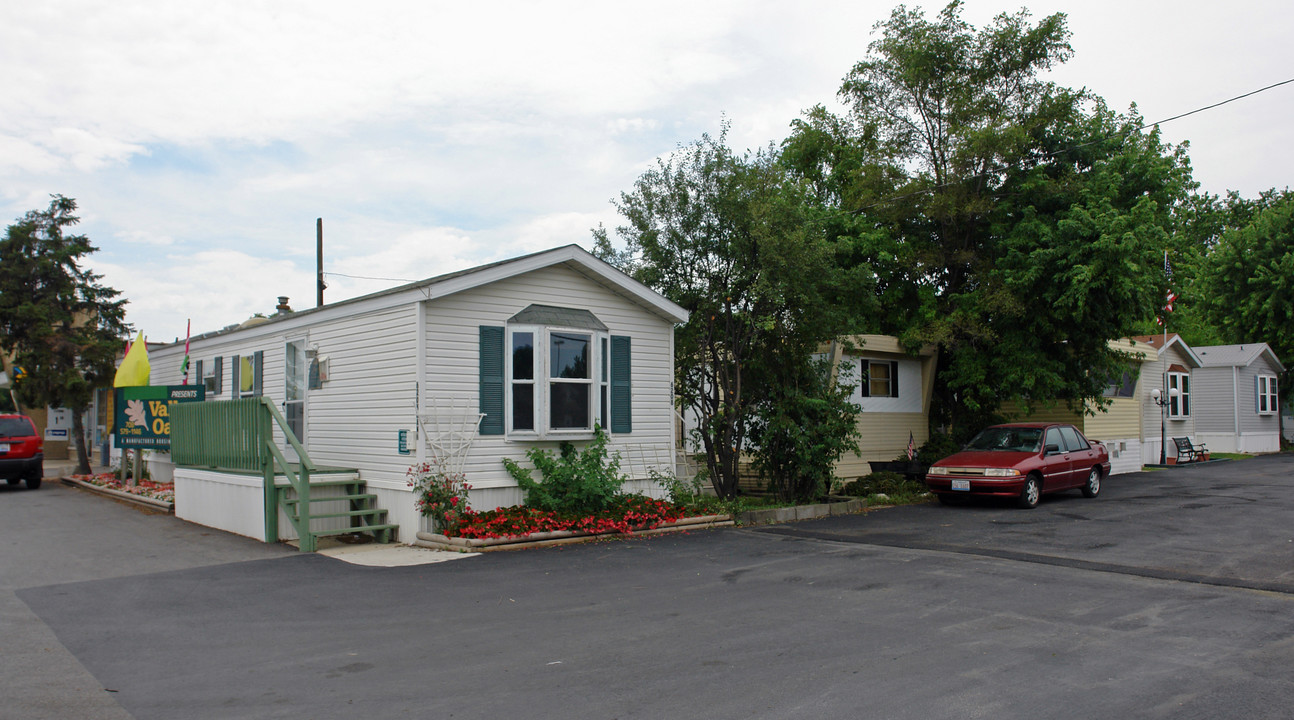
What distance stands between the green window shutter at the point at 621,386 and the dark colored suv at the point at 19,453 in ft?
47.7

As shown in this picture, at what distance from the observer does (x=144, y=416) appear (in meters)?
16.6

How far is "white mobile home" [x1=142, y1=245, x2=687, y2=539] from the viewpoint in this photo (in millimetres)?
11102

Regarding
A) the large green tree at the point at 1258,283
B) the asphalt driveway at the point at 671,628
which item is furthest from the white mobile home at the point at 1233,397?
the asphalt driveway at the point at 671,628

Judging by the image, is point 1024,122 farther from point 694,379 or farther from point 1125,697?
point 1125,697

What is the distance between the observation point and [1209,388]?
33375mm

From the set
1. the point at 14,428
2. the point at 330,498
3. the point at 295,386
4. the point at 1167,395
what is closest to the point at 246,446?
the point at 295,386

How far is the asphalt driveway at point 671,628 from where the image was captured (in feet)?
16.6

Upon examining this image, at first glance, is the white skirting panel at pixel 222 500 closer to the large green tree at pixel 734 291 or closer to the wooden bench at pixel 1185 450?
the large green tree at pixel 734 291

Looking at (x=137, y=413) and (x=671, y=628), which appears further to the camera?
(x=137, y=413)

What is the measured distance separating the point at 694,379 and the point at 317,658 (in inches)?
375

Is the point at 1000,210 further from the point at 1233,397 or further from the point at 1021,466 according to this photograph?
the point at 1233,397

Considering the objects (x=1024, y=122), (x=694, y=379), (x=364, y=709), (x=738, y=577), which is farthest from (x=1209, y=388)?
(x=364, y=709)

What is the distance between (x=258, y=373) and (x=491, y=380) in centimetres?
578

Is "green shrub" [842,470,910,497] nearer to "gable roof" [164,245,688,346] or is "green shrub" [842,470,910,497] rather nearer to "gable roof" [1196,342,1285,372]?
"gable roof" [164,245,688,346]
